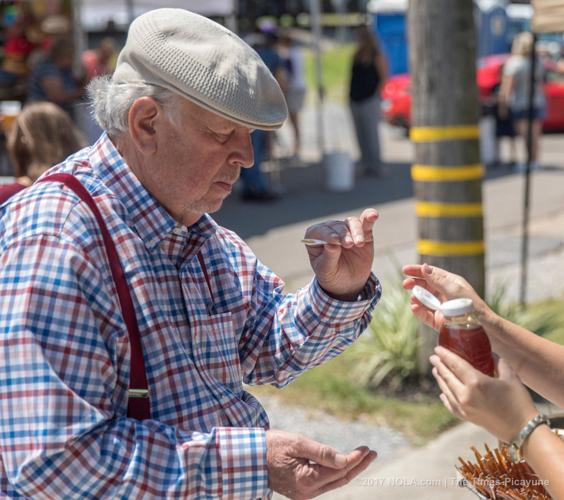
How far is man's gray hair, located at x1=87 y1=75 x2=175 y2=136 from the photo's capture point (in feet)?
6.36

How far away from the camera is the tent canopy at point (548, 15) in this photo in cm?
584

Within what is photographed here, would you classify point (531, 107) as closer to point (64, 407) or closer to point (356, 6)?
point (64, 407)

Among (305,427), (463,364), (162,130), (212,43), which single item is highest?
(212,43)

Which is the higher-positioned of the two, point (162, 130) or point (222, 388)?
point (162, 130)

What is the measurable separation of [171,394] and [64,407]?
0.28 metres

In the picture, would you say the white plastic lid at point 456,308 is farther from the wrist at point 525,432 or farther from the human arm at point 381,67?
the human arm at point 381,67

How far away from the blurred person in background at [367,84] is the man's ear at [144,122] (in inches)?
451

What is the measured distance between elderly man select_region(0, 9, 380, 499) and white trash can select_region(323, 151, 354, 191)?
10890 mm

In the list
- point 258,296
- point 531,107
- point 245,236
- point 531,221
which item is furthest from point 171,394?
point 531,221

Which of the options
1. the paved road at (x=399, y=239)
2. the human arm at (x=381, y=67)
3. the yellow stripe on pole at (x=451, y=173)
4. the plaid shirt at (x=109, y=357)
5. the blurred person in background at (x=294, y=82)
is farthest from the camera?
the blurred person in background at (x=294, y=82)

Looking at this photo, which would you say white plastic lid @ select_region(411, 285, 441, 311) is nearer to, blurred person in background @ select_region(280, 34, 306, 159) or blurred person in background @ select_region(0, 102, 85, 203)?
blurred person in background @ select_region(0, 102, 85, 203)

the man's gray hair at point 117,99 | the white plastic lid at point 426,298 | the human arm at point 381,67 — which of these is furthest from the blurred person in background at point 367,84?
the man's gray hair at point 117,99

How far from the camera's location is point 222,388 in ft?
6.80

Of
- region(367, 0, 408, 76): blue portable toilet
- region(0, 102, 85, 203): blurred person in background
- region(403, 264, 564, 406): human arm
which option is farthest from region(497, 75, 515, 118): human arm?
region(403, 264, 564, 406): human arm
